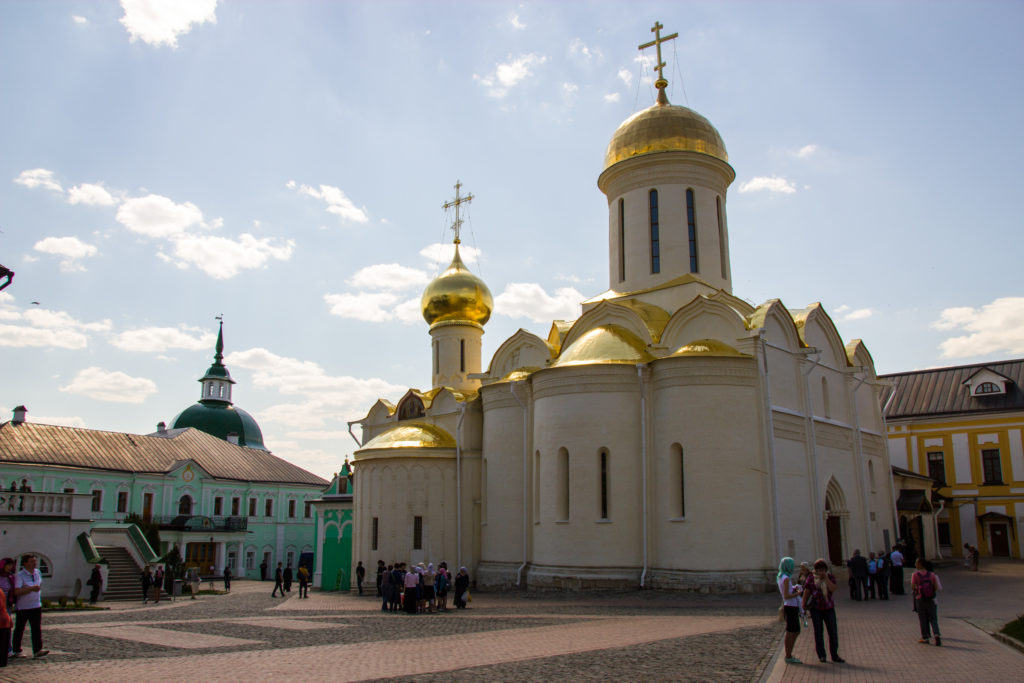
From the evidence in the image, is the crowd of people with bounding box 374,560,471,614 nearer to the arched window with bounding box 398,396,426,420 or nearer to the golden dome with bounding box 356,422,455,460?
the golden dome with bounding box 356,422,455,460

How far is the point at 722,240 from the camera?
72.5 ft

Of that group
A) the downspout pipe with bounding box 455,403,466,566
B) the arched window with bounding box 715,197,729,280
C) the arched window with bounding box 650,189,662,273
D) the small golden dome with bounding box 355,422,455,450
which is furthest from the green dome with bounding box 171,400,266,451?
the arched window with bounding box 715,197,729,280

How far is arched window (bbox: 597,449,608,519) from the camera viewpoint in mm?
17875

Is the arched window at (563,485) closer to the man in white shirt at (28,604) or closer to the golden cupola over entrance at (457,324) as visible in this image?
the golden cupola over entrance at (457,324)

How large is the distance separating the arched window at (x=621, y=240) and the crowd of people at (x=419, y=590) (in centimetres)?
1001

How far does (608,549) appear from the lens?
1745 centimetres

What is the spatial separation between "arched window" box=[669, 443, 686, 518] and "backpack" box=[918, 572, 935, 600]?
25.2ft

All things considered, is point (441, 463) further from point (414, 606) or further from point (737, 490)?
point (737, 490)

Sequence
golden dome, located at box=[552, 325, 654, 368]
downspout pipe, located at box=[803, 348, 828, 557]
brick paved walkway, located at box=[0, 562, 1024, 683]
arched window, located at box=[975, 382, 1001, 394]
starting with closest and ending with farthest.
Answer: brick paved walkway, located at box=[0, 562, 1024, 683] → downspout pipe, located at box=[803, 348, 828, 557] → golden dome, located at box=[552, 325, 654, 368] → arched window, located at box=[975, 382, 1001, 394]

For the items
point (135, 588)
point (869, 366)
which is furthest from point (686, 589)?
point (135, 588)

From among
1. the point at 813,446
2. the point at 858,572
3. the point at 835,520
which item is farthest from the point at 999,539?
the point at 858,572

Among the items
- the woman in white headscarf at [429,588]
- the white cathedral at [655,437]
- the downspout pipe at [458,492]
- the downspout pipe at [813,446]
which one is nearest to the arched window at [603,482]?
the white cathedral at [655,437]

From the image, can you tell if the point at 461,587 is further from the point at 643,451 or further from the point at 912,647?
the point at 912,647

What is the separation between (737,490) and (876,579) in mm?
3151
